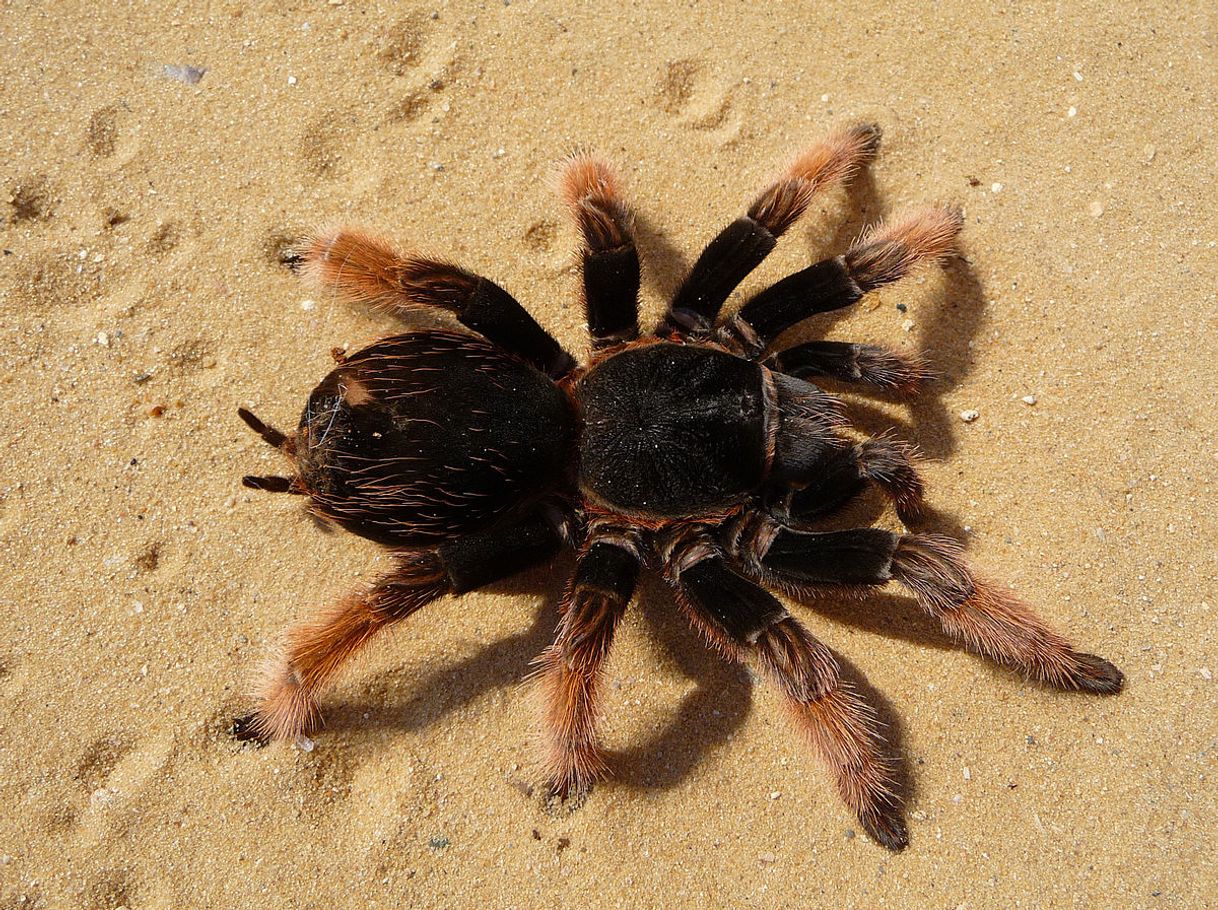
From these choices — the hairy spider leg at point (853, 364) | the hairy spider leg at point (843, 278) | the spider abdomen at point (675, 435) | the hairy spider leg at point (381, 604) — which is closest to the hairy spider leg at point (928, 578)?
the spider abdomen at point (675, 435)

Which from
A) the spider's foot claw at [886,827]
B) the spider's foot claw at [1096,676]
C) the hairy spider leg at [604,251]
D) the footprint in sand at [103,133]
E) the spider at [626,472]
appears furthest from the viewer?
the footprint in sand at [103,133]

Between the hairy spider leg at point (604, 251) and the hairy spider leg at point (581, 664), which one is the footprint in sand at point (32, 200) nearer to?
the hairy spider leg at point (604, 251)

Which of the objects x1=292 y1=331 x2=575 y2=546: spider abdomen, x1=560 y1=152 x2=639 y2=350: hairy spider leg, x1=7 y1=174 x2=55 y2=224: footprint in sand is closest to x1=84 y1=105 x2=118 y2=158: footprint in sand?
x1=7 y1=174 x2=55 y2=224: footprint in sand

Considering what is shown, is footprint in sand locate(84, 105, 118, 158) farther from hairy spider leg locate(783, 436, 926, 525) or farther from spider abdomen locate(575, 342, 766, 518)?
hairy spider leg locate(783, 436, 926, 525)

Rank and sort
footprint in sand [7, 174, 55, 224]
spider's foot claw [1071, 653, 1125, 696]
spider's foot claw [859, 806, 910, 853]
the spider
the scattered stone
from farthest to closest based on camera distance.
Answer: the scattered stone, footprint in sand [7, 174, 55, 224], spider's foot claw [1071, 653, 1125, 696], spider's foot claw [859, 806, 910, 853], the spider

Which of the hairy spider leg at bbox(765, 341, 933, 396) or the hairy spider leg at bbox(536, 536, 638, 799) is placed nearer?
the hairy spider leg at bbox(536, 536, 638, 799)

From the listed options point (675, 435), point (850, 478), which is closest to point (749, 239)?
point (675, 435)

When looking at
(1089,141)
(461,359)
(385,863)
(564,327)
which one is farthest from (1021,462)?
(385,863)
